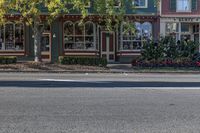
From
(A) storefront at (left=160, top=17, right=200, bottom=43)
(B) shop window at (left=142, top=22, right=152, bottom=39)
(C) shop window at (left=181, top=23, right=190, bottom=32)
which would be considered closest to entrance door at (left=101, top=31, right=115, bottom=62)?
(B) shop window at (left=142, top=22, right=152, bottom=39)

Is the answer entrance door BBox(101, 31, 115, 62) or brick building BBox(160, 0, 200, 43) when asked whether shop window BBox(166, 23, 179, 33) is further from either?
entrance door BBox(101, 31, 115, 62)

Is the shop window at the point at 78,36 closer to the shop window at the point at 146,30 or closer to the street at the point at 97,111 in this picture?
the shop window at the point at 146,30

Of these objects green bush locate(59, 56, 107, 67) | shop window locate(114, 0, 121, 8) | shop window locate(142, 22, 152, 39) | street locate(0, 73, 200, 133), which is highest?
shop window locate(114, 0, 121, 8)

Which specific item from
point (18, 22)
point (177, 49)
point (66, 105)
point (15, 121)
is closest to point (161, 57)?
point (177, 49)

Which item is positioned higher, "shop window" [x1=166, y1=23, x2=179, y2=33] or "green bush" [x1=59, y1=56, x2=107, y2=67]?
"shop window" [x1=166, y1=23, x2=179, y2=33]

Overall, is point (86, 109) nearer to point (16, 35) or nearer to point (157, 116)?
point (157, 116)

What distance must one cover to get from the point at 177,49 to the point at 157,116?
2424 centimetres

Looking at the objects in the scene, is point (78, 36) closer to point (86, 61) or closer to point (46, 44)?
point (46, 44)

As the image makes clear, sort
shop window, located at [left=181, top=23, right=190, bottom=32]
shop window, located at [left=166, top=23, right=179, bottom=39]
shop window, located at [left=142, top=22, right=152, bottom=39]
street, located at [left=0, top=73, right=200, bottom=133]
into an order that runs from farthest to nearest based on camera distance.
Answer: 1. shop window, located at [left=181, top=23, right=190, bottom=32]
2. shop window, located at [left=166, top=23, right=179, bottom=39]
3. shop window, located at [left=142, top=22, right=152, bottom=39]
4. street, located at [left=0, top=73, right=200, bottom=133]

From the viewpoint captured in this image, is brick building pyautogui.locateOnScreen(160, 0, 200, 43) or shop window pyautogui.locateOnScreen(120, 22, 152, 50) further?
brick building pyautogui.locateOnScreen(160, 0, 200, 43)

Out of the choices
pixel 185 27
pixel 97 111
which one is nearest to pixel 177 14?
pixel 185 27

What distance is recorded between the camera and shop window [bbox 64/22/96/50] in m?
38.6

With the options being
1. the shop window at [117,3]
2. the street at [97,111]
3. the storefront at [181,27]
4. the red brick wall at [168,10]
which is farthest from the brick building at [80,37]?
the street at [97,111]

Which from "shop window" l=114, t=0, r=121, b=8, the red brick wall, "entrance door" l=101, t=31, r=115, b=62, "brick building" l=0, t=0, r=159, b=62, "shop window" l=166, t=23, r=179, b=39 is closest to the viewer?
"shop window" l=114, t=0, r=121, b=8
